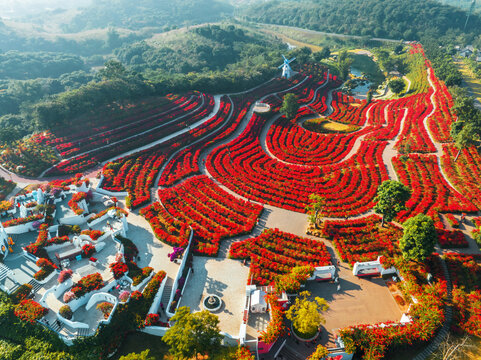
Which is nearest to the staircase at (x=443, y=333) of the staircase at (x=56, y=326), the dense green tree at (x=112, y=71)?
the staircase at (x=56, y=326)

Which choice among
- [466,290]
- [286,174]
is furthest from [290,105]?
[466,290]

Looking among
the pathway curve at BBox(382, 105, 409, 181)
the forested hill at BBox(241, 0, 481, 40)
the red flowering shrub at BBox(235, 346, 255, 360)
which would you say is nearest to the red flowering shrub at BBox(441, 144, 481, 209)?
the pathway curve at BBox(382, 105, 409, 181)

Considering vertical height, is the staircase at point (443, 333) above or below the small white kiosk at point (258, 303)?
below

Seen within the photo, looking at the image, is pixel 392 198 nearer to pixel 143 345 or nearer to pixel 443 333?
pixel 443 333

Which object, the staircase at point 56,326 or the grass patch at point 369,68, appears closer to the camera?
the staircase at point 56,326

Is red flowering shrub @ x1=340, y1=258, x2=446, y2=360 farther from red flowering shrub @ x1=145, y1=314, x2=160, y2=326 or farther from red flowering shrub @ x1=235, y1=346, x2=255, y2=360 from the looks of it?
red flowering shrub @ x1=145, y1=314, x2=160, y2=326

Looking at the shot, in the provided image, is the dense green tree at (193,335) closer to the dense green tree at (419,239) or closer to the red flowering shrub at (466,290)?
the dense green tree at (419,239)
